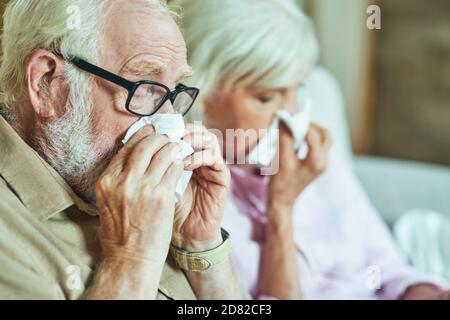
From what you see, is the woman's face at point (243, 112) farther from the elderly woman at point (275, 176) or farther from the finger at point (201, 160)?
the finger at point (201, 160)

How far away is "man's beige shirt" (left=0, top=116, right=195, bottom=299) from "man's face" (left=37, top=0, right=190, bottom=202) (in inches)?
1.1

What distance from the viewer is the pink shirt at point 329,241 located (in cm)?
132

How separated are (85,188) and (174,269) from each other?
0.67 ft

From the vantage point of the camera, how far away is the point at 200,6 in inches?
50.0

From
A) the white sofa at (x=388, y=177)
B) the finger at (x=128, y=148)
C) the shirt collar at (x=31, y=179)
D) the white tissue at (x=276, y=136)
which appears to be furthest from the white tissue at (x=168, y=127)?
the white sofa at (x=388, y=177)

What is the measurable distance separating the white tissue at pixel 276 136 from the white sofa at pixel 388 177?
1.42 feet

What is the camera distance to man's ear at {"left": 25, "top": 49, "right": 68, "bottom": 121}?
86 centimetres

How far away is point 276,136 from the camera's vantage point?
4.26 feet

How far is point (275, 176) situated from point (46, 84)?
0.59 m

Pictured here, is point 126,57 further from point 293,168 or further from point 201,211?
point 293,168

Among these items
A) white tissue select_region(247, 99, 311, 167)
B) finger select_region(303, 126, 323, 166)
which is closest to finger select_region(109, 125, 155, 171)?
white tissue select_region(247, 99, 311, 167)

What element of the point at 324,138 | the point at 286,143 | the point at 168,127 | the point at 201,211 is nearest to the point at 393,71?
the point at 324,138
